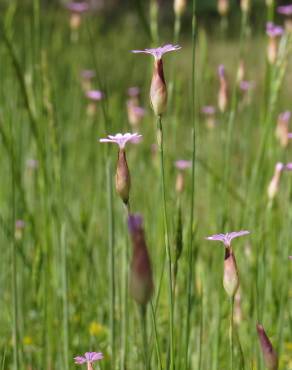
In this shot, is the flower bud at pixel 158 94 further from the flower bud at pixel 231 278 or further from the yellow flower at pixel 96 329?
the yellow flower at pixel 96 329

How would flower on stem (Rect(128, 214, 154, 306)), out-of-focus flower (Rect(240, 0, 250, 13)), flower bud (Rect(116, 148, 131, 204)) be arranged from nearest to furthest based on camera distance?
flower on stem (Rect(128, 214, 154, 306))
flower bud (Rect(116, 148, 131, 204))
out-of-focus flower (Rect(240, 0, 250, 13))

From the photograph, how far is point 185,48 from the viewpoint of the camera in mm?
7824

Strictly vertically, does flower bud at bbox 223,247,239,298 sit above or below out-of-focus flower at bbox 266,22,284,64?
below

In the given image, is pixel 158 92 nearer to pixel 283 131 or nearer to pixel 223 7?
pixel 283 131

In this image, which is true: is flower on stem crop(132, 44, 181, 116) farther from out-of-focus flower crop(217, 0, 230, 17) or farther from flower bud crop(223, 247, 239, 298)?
out-of-focus flower crop(217, 0, 230, 17)

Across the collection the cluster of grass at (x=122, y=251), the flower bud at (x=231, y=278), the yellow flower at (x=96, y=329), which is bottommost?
the yellow flower at (x=96, y=329)

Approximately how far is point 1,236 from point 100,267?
0.25 metres

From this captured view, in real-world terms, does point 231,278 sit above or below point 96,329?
above

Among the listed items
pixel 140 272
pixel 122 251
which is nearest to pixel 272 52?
pixel 122 251

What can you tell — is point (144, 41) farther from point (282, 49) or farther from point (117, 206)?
point (282, 49)

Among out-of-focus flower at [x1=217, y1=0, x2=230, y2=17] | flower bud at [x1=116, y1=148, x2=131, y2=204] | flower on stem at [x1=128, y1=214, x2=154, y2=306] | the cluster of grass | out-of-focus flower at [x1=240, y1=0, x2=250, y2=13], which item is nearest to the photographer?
flower on stem at [x1=128, y1=214, x2=154, y2=306]

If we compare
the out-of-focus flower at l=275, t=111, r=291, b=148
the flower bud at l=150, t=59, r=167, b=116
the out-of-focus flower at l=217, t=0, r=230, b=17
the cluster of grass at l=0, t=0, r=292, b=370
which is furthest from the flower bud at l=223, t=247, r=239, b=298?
the out-of-focus flower at l=217, t=0, r=230, b=17

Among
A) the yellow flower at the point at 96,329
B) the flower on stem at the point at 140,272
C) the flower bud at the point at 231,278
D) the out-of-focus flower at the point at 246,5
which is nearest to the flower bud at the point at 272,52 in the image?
the out-of-focus flower at the point at 246,5

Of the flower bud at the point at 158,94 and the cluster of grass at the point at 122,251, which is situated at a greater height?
the flower bud at the point at 158,94
